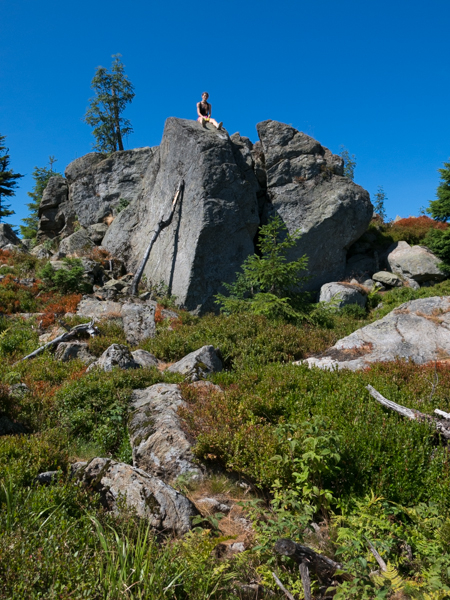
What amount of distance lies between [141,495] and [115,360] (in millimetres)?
5182

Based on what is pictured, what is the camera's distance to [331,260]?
21.4 meters

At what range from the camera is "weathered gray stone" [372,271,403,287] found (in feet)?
67.3

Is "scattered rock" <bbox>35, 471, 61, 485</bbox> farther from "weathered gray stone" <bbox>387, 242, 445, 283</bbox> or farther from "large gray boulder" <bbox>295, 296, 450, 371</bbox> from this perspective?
"weathered gray stone" <bbox>387, 242, 445, 283</bbox>

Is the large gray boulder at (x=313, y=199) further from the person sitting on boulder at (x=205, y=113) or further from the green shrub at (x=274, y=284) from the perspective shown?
the green shrub at (x=274, y=284)

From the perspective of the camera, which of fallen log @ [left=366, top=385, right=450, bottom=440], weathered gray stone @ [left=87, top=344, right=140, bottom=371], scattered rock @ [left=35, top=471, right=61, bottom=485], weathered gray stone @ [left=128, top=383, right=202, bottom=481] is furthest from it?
weathered gray stone @ [left=87, top=344, right=140, bottom=371]

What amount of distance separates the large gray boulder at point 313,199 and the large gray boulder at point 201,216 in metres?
2.15

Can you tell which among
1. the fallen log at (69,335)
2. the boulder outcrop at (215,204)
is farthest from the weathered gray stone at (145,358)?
the boulder outcrop at (215,204)

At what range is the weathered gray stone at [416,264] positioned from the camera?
20053mm

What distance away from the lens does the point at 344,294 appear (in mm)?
18328

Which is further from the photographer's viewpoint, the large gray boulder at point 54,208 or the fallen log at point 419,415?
the large gray boulder at point 54,208

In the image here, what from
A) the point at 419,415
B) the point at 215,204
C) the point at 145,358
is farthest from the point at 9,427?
the point at 215,204

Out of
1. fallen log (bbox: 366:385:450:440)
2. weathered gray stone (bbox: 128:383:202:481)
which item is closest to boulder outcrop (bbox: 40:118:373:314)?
weathered gray stone (bbox: 128:383:202:481)

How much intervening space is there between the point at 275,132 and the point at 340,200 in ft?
19.5

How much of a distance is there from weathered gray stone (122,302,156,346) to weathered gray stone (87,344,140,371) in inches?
119
